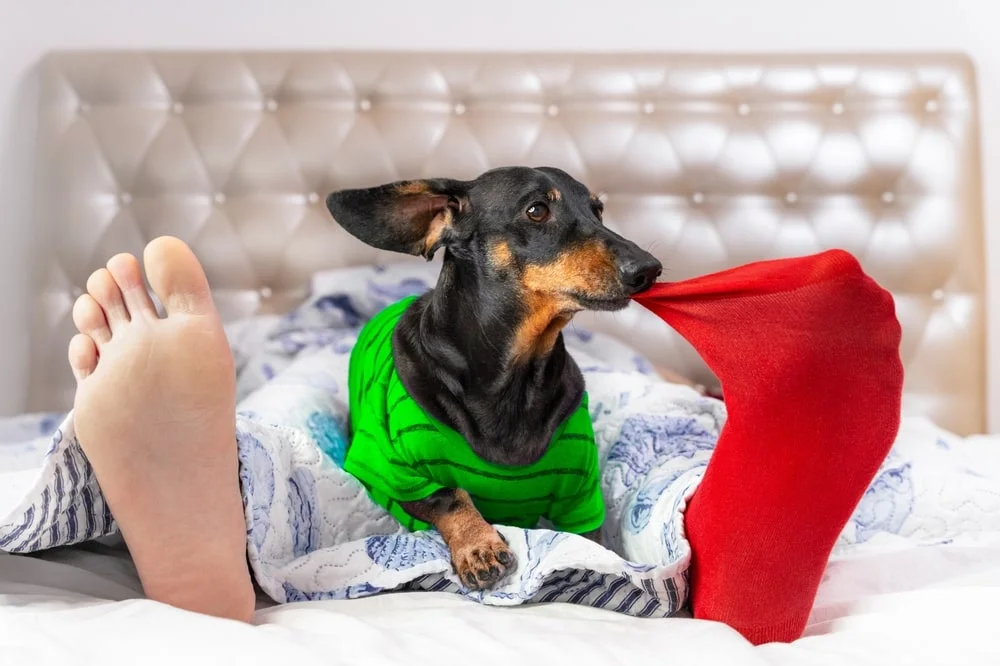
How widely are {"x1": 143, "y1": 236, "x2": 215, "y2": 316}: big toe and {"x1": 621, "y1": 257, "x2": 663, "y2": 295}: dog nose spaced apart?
21.6 inches

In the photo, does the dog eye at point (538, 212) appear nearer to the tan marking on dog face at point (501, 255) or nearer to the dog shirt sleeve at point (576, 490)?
the tan marking on dog face at point (501, 255)

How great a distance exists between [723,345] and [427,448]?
0.49 metres

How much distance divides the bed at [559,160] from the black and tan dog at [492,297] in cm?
93

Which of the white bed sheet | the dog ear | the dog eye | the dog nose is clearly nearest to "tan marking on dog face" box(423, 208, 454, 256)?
the dog ear

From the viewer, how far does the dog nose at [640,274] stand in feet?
4.01

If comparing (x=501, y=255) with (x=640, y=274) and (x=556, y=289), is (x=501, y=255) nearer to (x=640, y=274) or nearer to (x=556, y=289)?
(x=556, y=289)

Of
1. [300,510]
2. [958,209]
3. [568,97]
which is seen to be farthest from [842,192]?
[300,510]

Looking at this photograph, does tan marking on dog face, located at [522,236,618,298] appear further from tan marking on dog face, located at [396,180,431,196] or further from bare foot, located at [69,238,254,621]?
bare foot, located at [69,238,254,621]

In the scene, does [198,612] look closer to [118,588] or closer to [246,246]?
[118,588]

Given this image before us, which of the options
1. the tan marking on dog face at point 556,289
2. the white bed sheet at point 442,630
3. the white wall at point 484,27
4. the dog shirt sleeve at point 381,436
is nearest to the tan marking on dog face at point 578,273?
the tan marking on dog face at point 556,289

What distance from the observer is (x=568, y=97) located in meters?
2.38

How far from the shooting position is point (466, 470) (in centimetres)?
137

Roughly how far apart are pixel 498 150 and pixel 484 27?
0.40m

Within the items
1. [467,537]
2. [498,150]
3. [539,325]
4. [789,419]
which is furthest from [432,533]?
[498,150]
